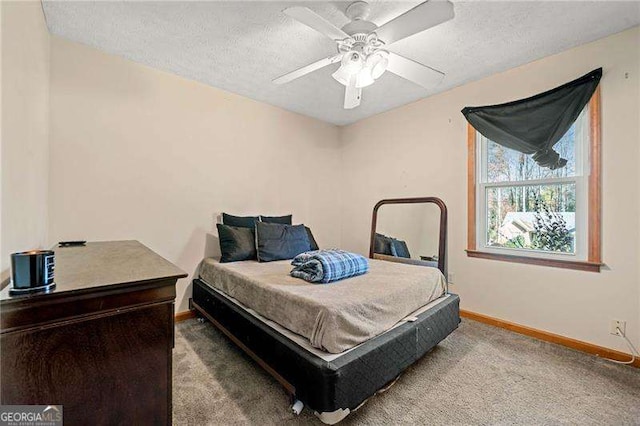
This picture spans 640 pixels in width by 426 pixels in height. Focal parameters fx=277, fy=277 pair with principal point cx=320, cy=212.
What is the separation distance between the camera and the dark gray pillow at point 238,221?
10.1ft

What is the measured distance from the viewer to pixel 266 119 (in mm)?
3525

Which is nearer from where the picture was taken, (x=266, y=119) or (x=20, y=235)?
(x=20, y=235)

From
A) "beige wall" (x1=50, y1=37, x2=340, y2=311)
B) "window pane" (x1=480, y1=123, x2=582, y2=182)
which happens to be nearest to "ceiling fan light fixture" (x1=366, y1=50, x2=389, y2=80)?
"window pane" (x1=480, y1=123, x2=582, y2=182)

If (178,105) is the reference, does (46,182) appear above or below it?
below

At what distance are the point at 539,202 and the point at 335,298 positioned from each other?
219cm

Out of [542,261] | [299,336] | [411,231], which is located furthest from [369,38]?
[542,261]

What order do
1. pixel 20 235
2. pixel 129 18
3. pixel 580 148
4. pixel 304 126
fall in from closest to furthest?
pixel 20 235 < pixel 129 18 < pixel 580 148 < pixel 304 126

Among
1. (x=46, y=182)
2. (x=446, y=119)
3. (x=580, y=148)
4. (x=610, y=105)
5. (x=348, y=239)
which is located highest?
(x=446, y=119)

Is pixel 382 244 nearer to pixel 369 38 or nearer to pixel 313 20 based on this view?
pixel 369 38

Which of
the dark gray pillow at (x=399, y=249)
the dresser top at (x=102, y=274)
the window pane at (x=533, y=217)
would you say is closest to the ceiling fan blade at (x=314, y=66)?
the dresser top at (x=102, y=274)

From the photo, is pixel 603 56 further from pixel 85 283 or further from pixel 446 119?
pixel 85 283

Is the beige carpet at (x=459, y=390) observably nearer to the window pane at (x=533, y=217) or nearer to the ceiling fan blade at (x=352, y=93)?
the window pane at (x=533, y=217)

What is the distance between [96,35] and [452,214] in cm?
362

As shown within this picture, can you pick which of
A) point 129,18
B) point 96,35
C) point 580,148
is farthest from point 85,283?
point 580,148
